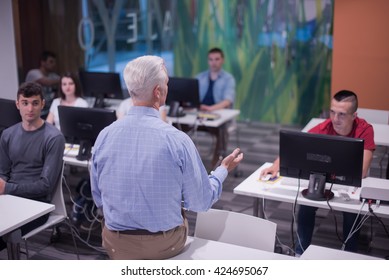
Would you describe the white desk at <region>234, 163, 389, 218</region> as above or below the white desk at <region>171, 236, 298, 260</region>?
above

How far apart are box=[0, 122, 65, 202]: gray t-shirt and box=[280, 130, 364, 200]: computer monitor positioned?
1419 mm

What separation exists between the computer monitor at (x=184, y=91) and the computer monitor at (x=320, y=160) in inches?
83.8

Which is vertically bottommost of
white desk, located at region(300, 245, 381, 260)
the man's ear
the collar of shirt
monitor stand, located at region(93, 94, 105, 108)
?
white desk, located at region(300, 245, 381, 260)

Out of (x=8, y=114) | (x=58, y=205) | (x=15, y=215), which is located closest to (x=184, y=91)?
(x=8, y=114)

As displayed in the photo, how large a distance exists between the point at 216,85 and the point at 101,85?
1.27 m

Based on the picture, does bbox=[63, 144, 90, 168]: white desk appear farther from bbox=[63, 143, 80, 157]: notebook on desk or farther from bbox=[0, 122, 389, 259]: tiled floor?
bbox=[0, 122, 389, 259]: tiled floor

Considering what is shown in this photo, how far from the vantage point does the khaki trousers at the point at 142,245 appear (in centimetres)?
223

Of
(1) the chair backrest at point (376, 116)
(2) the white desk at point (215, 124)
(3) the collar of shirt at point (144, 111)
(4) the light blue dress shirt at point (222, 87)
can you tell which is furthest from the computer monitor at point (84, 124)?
(1) the chair backrest at point (376, 116)

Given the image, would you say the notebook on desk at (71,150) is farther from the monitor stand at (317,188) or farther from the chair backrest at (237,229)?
the monitor stand at (317,188)

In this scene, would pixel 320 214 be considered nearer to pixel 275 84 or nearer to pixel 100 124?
pixel 100 124

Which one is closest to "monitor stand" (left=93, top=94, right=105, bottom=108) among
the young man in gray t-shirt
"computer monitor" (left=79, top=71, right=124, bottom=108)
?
"computer monitor" (left=79, top=71, right=124, bottom=108)

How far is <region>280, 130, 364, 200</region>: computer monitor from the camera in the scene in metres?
2.90

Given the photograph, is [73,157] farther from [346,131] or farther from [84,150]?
[346,131]

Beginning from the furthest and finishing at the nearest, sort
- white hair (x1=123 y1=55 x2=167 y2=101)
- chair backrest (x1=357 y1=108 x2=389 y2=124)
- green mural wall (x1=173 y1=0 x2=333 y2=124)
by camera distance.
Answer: green mural wall (x1=173 y1=0 x2=333 y2=124), chair backrest (x1=357 y1=108 x2=389 y2=124), white hair (x1=123 y1=55 x2=167 y2=101)
